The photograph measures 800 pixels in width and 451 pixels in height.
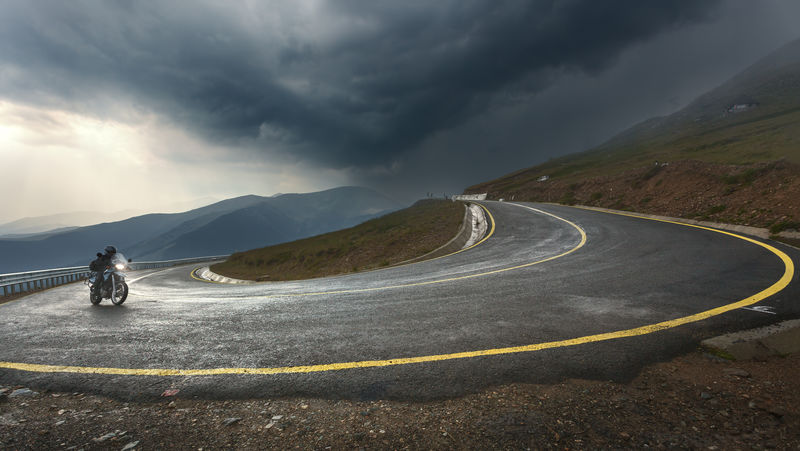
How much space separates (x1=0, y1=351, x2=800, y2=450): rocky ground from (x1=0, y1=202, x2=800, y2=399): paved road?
8.9 inches

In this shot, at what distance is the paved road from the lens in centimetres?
346

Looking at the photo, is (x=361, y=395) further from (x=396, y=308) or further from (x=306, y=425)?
(x=396, y=308)

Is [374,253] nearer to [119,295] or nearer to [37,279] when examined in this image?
[119,295]

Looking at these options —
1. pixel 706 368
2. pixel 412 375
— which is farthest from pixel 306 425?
pixel 706 368

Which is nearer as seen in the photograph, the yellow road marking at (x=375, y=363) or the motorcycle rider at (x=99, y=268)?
the yellow road marking at (x=375, y=363)

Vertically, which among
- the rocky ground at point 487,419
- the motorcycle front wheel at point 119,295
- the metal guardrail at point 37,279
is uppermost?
the metal guardrail at point 37,279

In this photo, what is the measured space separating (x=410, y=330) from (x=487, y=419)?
2121 millimetres

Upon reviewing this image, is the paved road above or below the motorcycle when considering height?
below

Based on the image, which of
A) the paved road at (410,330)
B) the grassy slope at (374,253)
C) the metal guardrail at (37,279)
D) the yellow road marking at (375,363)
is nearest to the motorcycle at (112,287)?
the paved road at (410,330)

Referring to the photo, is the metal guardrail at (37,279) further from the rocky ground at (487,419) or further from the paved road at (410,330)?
the rocky ground at (487,419)

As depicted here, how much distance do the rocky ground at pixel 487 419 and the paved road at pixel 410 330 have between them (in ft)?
0.75

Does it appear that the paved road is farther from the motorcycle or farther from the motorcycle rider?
the motorcycle rider

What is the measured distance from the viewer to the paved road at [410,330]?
3.46m

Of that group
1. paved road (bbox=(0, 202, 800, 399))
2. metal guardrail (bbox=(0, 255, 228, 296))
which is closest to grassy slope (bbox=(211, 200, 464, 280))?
paved road (bbox=(0, 202, 800, 399))
